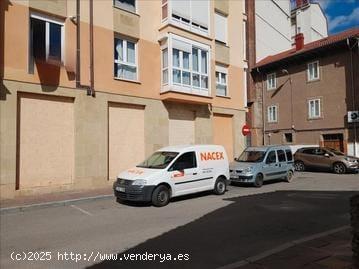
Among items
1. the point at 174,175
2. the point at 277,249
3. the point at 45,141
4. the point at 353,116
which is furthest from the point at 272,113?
the point at 277,249

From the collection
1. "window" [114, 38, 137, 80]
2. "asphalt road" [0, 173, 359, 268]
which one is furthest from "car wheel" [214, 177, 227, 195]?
"window" [114, 38, 137, 80]

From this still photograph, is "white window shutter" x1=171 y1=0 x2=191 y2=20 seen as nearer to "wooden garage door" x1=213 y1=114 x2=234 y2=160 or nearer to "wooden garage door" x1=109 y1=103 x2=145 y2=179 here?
"wooden garage door" x1=109 y1=103 x2=145 y2=179

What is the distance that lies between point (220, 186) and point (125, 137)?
5121 mm

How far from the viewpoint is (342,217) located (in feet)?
29.0

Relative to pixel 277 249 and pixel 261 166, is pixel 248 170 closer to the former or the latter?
pixel 261 166

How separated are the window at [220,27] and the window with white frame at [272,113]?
12642 mm

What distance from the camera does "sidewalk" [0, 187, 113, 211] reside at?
11.2 metres

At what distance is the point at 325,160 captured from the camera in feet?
72.9

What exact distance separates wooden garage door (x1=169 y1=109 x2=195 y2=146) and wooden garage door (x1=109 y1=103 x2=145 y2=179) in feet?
6.19

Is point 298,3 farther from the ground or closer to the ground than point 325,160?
farther from the ground

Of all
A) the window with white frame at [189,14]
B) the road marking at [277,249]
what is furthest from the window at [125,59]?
the road marking at [277,249]

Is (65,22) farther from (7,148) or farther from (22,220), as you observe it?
(22,220)

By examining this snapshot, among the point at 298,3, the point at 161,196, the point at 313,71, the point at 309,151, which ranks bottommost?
the point at 161,196

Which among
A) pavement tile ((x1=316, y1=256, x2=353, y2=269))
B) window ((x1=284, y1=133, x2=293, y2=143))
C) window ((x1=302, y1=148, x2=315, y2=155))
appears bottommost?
pavement tile ((x1=316, y1=256, x2=353, y2=269))
